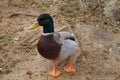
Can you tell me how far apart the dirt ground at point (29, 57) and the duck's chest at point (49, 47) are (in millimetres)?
387

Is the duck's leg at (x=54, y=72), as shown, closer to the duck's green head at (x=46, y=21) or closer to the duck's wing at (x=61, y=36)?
the duck's wing at (x=61, y=36)

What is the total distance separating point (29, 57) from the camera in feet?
19.4

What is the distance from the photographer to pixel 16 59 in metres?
5.85

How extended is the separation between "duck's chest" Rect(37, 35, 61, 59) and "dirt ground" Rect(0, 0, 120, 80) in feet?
1.27

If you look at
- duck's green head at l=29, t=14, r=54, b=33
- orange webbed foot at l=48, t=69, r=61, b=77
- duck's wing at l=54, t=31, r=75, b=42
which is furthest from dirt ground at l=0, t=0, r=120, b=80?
duck's green head at l=29, t=14, r=54, b=33

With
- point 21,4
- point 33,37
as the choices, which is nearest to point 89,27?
point 33,37

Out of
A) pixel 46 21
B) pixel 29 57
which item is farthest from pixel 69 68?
pixel 46 21

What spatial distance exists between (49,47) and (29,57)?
0.77 m

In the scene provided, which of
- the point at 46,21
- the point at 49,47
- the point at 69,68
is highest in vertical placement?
the point at 46,21

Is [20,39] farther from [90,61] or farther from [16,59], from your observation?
[90,61]

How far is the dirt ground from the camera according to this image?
218 inches

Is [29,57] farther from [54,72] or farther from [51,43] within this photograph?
[51,43]

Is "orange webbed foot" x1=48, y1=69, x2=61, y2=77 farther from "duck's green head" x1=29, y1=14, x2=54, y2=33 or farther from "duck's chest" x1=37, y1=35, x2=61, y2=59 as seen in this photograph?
"duck's green head" x1=29, y1=14, x2=54, y2=33

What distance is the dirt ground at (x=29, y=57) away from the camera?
553cm
